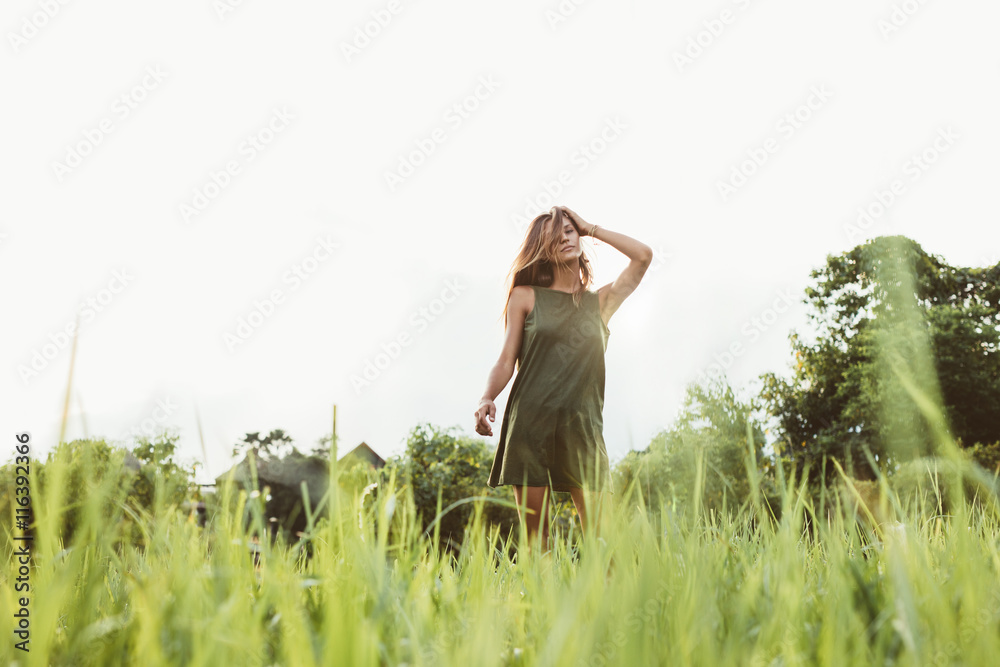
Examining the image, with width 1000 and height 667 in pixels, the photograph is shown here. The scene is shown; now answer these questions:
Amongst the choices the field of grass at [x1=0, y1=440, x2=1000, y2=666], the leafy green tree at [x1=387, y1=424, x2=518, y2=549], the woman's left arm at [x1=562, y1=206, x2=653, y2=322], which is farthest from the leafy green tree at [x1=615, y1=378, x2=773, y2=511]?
the field of grass at [x1=0, y1=440, x2=1000, y2=666]

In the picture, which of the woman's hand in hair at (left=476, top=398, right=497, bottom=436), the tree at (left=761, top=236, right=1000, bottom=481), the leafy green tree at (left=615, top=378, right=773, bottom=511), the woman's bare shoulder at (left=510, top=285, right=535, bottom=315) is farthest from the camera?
the tree at (left=761, top=236, right=1000, bottom=481)

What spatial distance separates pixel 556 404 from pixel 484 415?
351 millimetres

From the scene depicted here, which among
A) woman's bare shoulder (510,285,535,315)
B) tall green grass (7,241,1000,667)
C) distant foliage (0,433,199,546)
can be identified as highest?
woman's bare shoulder (510,285,535,315)

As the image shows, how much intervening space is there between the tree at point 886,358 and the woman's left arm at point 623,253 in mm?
13076

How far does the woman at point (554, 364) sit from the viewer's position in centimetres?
304

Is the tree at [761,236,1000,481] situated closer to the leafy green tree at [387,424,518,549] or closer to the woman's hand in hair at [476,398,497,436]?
the leafy green tree at [387,424,518,549]

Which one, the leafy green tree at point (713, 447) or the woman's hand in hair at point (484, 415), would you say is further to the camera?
the leafy green tree at point (713, 447)

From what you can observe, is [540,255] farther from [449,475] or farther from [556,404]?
[449,475]

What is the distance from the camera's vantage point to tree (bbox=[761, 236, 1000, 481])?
15.6 metres

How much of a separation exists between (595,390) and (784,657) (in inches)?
83.3

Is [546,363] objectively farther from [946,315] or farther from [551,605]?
[946,315]

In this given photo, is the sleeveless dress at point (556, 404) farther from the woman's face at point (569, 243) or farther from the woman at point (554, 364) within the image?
the woman's face at point (569, 243)

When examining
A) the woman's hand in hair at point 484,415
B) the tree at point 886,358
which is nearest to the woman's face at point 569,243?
the woman's hand in hair at point 484,415

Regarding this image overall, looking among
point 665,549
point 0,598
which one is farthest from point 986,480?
point 0,598
